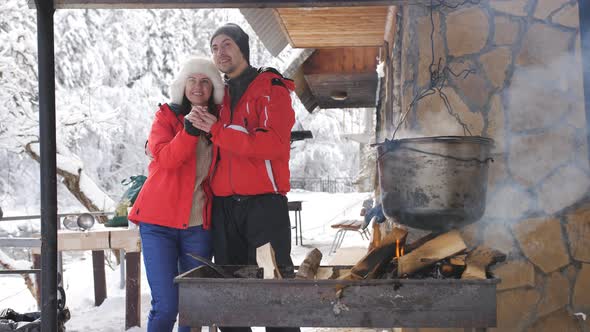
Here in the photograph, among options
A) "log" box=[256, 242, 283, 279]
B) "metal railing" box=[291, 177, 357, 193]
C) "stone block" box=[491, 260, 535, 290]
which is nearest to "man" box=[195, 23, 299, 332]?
"log" box=[256, 242, 283, 279]

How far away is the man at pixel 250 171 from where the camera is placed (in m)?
2.60

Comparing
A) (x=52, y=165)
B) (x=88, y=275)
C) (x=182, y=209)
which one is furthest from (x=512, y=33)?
(x=88, y=275)

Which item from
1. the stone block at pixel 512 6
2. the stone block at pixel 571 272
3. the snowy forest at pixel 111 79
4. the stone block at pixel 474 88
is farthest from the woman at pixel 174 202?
the snowy forest at pixel 111 79

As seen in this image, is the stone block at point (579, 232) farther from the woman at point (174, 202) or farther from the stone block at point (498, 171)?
the woman at point (174, 202)

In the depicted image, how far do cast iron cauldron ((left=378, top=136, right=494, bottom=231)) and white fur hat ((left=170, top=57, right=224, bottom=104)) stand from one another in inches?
37.3

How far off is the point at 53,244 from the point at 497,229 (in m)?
2.46

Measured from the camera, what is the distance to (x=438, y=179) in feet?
7.30

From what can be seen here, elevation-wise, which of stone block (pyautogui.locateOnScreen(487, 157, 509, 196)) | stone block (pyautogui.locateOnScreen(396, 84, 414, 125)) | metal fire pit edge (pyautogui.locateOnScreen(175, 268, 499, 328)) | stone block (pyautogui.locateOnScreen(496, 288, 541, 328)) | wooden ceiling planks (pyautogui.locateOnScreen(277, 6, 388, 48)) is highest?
wooden ceiling planks (pyautogui.locateOnScreen(277, 6, 388, 48))

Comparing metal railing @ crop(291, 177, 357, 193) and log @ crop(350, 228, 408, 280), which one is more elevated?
log @ crop(350, 228, 408, 280)

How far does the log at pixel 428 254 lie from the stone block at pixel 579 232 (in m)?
1.32

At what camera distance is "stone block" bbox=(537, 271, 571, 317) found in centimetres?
325

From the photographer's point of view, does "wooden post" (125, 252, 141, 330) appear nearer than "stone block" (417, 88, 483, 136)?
No

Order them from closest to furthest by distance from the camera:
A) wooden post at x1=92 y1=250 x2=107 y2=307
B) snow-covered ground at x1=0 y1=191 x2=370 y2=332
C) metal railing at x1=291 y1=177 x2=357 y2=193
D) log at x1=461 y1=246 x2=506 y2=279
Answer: log at x1=461 y1=246 x2=506 y2=279 < snow-covered ground at x1=0 y1=191 x2=370 y2=332 < wooden post at x1=92 y1=250 x2=107 y2=307 < metal railing at x1=291 y1=177 x2=357 y2=193

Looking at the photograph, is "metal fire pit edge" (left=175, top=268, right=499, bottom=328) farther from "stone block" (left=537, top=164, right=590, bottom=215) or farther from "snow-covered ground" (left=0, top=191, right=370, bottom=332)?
"snow-covered ground" (left=0, top=191, right=370, bottom=332)
